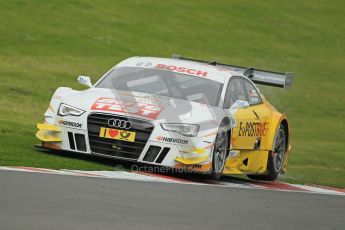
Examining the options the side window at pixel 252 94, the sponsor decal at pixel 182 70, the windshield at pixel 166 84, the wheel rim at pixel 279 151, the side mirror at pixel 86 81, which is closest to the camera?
the windshield at pixel 166 84

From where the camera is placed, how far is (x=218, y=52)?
35281mm

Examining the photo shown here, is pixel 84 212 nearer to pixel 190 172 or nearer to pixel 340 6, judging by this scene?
pixel 190 172

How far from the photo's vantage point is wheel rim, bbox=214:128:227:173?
1237 centimetres

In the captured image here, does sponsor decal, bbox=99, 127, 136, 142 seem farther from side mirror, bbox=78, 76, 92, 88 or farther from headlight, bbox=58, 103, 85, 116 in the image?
side mirror, bbox=78, 76, 92, 88

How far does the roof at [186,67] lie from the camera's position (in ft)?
45.1

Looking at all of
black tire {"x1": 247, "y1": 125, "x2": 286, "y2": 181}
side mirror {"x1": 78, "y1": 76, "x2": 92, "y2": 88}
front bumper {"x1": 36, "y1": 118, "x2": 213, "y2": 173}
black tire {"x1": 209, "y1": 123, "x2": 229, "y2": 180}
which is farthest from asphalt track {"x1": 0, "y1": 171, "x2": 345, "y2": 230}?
→ black tire {"x1": 247, "y1": 125, "x2": 286, "y2": 181}

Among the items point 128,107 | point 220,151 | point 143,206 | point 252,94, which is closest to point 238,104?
point 220,151

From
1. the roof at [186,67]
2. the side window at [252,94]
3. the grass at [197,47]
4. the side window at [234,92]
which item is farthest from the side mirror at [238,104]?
the grass at [197,47]

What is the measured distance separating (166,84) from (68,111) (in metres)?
1.54

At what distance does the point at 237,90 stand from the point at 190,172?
2.11 m

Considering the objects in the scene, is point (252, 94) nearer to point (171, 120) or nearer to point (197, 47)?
point (171, 120)

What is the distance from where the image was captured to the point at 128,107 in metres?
12.4

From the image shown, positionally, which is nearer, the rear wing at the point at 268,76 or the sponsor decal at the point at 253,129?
the sponsor decal at the point at 253,129

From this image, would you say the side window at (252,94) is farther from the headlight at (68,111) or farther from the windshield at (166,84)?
the headlight at (68,111)
